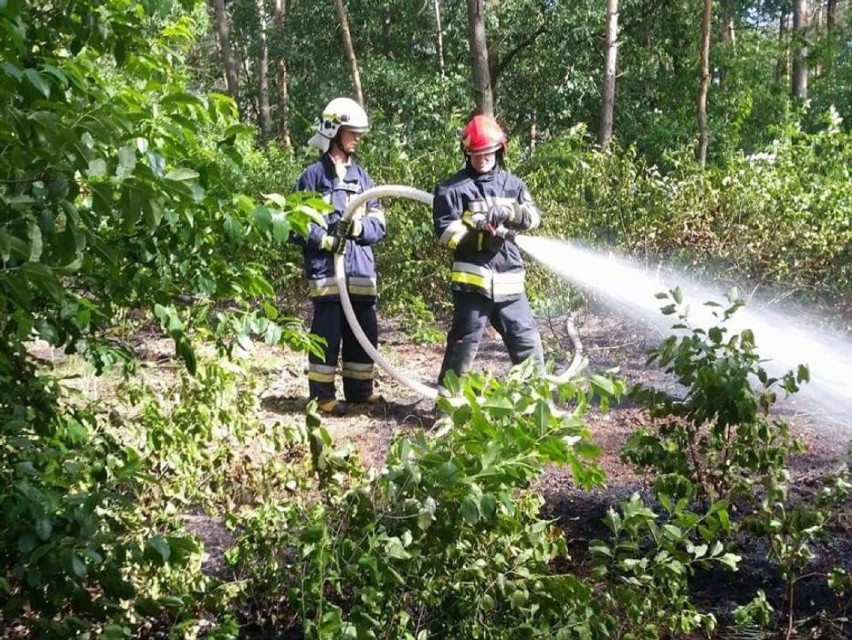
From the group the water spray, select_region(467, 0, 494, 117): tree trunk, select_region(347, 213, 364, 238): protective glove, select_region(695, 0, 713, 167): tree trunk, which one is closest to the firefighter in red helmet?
the water spray

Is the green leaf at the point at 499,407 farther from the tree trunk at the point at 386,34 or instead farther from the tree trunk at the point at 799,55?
the tree trunk at the point at 386,34

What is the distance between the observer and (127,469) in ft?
6.70

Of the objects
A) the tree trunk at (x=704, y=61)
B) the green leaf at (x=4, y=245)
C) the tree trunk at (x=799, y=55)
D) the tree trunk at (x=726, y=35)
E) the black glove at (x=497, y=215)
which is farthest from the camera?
the tree trunk at (x=726, y=35)

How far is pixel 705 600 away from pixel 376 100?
49.7 feet

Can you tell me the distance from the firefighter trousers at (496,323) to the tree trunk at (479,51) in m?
3.87

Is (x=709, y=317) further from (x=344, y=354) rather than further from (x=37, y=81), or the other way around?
(x=37, y=81)

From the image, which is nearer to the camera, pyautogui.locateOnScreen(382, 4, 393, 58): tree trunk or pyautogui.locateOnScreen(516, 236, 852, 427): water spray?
pyautogui.locateOnScreen(516, 236, 852, 427): water spray

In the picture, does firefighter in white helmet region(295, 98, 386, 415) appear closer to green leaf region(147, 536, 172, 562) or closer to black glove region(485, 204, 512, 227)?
black glove region(485, 204, 512, 227)

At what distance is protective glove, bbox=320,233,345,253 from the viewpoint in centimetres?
539

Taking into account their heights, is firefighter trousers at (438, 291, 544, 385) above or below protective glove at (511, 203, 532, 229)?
below

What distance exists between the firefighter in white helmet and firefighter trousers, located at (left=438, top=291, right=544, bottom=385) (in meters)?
0.84

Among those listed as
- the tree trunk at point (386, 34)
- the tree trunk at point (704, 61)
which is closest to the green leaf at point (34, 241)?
the tree trunk at point (704, 61)

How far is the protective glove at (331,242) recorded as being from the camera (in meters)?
5.39

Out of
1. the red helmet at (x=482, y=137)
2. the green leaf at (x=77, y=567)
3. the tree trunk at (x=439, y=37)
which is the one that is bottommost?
the green leaf at (x=77, y=567)
